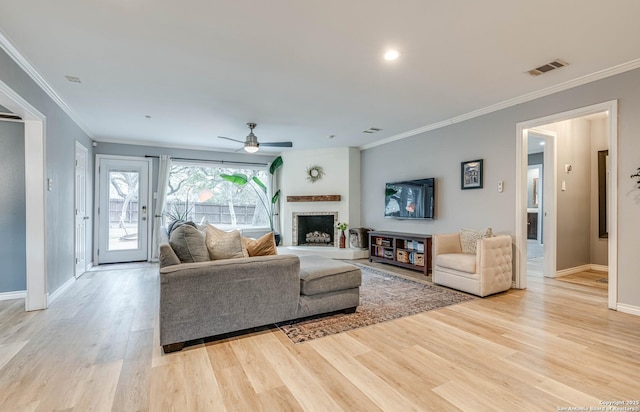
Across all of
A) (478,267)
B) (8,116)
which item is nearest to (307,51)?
(478,267)

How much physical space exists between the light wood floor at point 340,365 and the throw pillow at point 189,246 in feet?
2.34

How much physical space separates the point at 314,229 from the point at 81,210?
14.6 feet

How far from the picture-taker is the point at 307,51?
266cm

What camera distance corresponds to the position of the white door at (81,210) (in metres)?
4.79

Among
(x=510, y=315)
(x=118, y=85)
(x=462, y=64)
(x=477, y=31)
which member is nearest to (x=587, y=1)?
(x=477, y=31)

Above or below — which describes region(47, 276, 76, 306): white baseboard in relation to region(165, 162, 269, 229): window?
below

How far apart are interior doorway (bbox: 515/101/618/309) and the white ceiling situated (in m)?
0.42

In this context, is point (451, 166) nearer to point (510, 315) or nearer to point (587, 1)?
point (510, 315)

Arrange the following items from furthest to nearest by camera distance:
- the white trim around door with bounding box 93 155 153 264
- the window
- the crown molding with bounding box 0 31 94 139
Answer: the window → the white trim around door with bounding box 93 155 153 264 → the crown molding with bounding box 0 31 94 139

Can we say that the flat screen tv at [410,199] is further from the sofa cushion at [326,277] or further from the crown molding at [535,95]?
the sofa cushion at [326,277]

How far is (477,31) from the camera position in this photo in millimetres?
2361

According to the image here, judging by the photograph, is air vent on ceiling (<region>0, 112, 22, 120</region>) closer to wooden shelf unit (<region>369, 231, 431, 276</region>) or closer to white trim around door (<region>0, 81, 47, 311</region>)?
white trim around door (<region>0, 81, 47, 311</region>)

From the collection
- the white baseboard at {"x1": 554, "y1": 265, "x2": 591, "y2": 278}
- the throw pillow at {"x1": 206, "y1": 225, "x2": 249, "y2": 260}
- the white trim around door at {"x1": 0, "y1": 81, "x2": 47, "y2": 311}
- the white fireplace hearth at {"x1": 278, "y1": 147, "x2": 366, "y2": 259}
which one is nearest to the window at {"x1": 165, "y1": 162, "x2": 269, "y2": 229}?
the white fireplace hearth at {"x1": 278, "y1": 147, "x2": 366, "y2": 259}

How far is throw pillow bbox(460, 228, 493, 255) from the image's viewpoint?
A: 4027 millimetres
